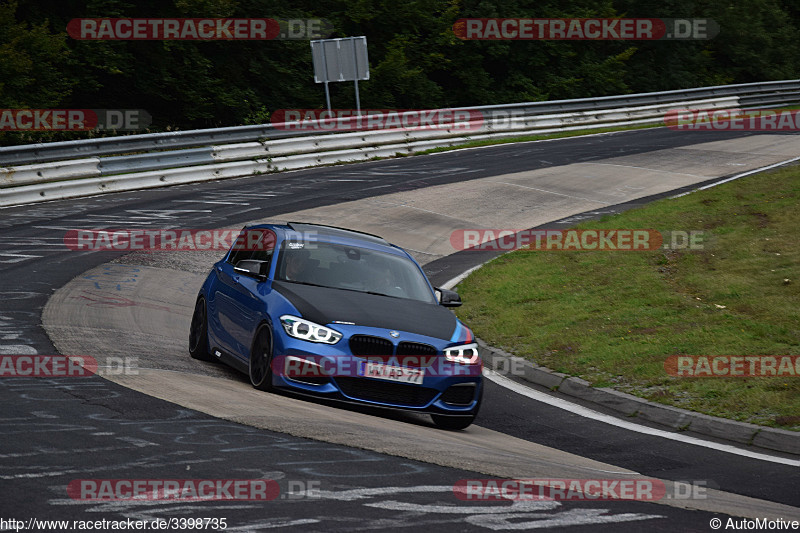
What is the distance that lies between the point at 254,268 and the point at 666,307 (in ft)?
21.1

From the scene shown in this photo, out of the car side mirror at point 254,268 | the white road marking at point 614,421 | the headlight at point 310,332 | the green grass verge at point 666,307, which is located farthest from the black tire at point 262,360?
the green grass verge at point 666,307

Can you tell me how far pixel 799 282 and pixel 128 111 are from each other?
1077 inches

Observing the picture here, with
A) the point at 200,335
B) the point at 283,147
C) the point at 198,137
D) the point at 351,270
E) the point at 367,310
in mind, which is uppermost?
the point at 198,137

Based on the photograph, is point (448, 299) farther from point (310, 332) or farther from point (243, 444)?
point (243, 444)

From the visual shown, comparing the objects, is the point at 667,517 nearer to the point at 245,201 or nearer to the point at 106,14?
the point at 245,201

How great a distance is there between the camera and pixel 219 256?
17.9 metres

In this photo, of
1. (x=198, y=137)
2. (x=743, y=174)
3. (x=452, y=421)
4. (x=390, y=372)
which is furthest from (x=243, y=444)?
(x=743, y=174)

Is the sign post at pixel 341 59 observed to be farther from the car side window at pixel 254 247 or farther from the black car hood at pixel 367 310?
the black car hood at pixel 367 310

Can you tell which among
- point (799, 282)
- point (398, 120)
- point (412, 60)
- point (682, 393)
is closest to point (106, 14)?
point (398, 120)

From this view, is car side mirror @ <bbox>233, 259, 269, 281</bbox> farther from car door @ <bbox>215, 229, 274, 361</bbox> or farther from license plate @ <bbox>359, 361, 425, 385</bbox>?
license plate @ <bbox>359, 361, 425, 385</bbox>

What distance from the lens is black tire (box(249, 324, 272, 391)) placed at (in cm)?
883

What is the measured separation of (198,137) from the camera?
2641 cm

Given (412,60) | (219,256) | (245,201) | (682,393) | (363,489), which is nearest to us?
(363,489)

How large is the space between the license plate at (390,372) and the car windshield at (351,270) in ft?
4.24
